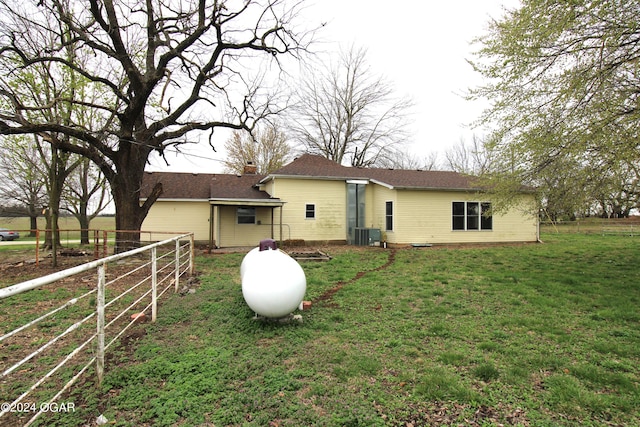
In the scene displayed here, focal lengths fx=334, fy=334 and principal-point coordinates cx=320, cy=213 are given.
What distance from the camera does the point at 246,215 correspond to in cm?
1617

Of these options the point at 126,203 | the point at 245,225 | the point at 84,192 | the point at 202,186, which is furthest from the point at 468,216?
the point at 84,192

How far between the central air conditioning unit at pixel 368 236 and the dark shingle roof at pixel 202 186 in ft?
15.5

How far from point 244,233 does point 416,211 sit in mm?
8163

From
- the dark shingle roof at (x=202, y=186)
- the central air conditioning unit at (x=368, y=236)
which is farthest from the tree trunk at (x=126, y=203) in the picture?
the central air conditioning unit at (x=368, y=236)

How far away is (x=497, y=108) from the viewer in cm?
844

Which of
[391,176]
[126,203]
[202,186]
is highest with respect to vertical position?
[391,176]

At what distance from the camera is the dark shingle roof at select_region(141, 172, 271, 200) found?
623 inches

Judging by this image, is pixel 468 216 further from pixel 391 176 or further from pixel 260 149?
pixel 260 149

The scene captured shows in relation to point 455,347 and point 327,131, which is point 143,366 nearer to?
point 455,347

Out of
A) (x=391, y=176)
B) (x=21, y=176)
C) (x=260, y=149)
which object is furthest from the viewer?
(x=260, y=149)

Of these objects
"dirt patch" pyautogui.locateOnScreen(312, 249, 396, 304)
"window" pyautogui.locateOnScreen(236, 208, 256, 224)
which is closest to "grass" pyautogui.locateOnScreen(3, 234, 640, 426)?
"dirt patch" pyautogui.locateOnScreen(312, 249, 396, 304)

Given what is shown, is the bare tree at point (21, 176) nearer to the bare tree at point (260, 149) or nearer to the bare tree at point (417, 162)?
the bare tree at point (260, 149)

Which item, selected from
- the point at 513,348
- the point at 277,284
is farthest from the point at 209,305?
the point at 513,348

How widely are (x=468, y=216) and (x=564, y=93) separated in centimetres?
977
